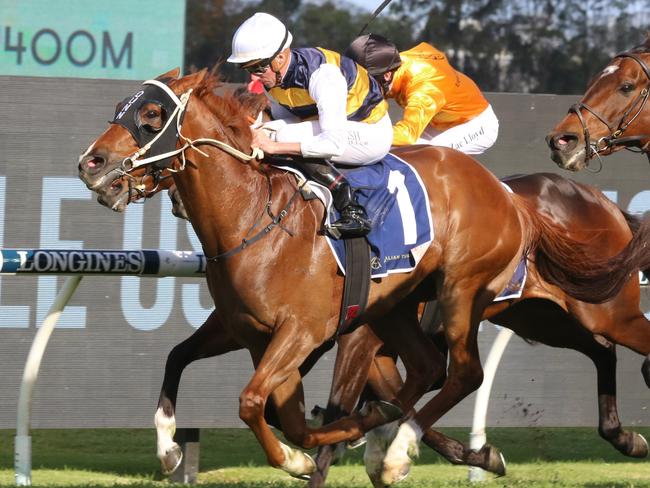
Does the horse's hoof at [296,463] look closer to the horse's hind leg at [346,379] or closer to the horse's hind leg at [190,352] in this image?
the horse's hind leg at [346,379]

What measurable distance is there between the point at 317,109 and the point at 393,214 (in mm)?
475

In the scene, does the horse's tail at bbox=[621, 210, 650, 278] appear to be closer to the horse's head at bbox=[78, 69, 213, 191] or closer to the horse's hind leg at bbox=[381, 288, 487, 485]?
the horse's hind leg at bbox=[381, 288, 487, 485]

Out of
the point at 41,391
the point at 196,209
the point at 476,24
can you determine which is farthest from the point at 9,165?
the point at 476,24

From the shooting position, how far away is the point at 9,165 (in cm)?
566

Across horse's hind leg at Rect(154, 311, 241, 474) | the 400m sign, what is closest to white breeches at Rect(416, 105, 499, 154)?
horse's hind leg at Rect(154, 311, 241, 474)

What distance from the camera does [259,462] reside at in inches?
251

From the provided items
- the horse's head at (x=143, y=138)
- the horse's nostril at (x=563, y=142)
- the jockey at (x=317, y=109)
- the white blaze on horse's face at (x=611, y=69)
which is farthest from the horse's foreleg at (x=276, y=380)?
the white blaze on horse's face at (x=611, y=69)

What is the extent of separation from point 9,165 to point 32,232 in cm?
32

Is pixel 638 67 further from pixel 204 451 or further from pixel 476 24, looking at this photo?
pixel 476 24

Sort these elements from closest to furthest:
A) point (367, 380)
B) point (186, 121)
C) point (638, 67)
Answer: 1. point (186, 121)
2. point (638, 67)
3. point (367, 380)

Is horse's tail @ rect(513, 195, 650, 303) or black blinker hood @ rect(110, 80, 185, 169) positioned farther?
horse's tail @ rect(513, 195, 650, 303)

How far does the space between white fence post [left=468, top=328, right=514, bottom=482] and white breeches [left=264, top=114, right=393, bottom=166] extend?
144 cm

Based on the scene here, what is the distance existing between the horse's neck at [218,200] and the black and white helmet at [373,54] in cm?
118

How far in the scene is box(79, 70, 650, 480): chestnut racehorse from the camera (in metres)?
4.18
